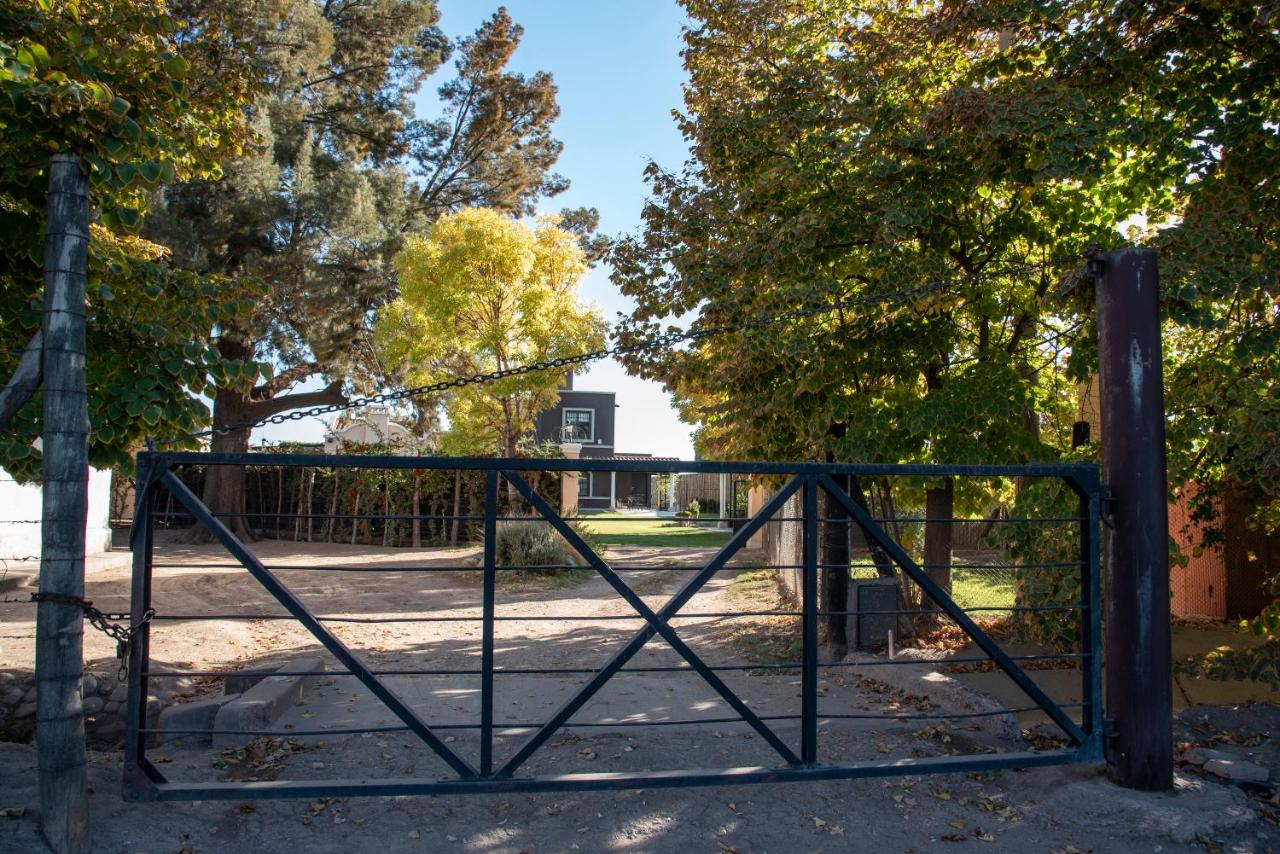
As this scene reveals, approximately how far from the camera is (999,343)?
28.6 ft

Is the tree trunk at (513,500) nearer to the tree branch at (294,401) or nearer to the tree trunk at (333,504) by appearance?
the tree trunk at (333,504)

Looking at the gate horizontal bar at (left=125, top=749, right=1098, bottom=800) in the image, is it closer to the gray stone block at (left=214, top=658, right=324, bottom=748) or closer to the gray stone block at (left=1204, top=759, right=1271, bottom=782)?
the gray stone block at (left=1204, top=759, right=1271, bottom=782)

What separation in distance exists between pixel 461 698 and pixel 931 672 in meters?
3.57

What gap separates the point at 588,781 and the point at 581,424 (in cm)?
4555

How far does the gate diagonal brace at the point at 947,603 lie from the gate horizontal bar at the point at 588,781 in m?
0.20

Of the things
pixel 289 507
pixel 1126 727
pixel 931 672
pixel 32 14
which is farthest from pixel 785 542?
pixel 289 507

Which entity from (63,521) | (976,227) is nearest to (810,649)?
(63,521)

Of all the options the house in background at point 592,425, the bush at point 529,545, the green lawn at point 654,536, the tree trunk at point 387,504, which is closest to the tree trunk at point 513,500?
the green lawn at point 654,536

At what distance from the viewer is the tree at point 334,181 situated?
19.0 m

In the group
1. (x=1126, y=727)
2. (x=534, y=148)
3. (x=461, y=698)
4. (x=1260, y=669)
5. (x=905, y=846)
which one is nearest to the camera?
(x=905, y=846)

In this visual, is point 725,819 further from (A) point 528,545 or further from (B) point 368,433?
(B) point 368,433

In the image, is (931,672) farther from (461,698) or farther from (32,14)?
(32,14)

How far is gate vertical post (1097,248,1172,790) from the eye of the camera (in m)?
4.39

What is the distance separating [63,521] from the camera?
11.7 ft
